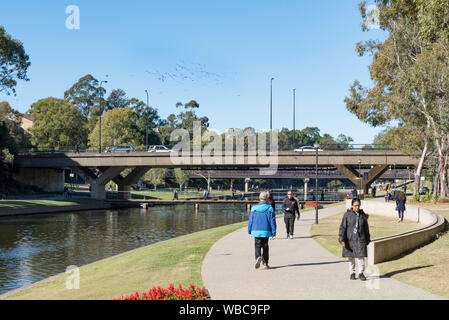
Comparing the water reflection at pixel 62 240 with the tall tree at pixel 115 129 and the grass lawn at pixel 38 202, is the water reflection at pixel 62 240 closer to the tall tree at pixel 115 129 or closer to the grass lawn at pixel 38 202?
the grass lawn at pixel 38 202

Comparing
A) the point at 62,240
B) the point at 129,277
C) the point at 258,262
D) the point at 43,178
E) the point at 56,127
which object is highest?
the point at 56,127

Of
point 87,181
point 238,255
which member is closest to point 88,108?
point 87,181

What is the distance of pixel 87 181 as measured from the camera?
3917 inches

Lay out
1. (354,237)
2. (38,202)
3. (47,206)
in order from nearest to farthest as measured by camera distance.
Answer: (354,237), (47,206), (38,202)

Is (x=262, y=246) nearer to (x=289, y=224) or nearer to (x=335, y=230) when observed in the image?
(x=289, y=224)

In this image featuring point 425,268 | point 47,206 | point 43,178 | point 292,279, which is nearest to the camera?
point 292,279

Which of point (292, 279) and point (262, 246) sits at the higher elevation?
point (262, 246)

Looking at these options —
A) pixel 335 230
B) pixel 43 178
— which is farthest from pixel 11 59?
pixel 335 230

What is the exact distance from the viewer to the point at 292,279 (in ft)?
34.4

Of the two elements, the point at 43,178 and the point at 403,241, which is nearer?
the point at 403,241

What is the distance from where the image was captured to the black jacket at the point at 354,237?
1048 cm

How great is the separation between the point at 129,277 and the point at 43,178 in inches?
2280
